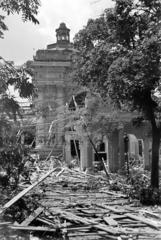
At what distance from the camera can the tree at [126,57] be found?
42.6ft

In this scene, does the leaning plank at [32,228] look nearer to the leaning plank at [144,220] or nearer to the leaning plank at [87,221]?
the leaning plank at [87,221]

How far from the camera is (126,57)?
13.6 m

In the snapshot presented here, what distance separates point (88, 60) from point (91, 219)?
6876mm

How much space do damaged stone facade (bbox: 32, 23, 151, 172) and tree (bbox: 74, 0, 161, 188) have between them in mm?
2512

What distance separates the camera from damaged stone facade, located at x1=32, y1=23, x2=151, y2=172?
2716cm

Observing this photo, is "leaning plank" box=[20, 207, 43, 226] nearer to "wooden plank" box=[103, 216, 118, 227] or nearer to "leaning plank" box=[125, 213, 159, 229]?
"wooden plank" box=[103, 216, 118, 227]

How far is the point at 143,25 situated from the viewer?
47.0 ft

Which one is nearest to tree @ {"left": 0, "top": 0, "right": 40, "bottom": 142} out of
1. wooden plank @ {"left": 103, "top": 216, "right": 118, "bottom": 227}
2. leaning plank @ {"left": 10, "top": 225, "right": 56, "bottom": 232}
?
leaning plank @ {"left": 10, "top": 225, "right": 56, "bottom": 232}

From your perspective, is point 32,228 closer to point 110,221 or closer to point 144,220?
point 110,221

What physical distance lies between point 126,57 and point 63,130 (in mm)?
17340

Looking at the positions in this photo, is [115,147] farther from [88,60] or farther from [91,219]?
[91,219]

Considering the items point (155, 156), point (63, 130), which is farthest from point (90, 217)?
point (63, 130)

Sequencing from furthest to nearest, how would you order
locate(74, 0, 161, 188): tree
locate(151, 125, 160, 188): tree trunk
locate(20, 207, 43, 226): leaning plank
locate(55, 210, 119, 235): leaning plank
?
1. locate(151, 125, 160, 188): tree trunk
2. locate(74, 0, 161, 188): tree
3. locate(20, 207, 43, 226): leaning plank
4. locate(55, 210, 119, 235): leaning plank

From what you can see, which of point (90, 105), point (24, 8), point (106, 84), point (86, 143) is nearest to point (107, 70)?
point (106, 84)
